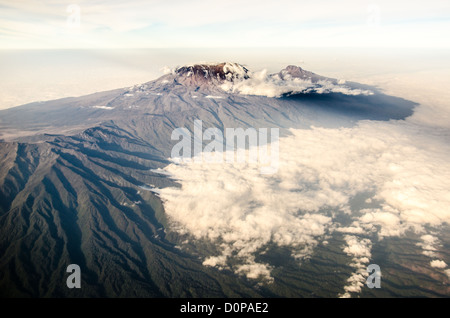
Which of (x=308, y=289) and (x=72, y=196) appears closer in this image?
(x=308, y=289)

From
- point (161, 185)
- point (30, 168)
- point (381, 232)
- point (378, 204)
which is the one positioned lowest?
point (381, 232)

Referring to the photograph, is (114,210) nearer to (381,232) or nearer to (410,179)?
(381,232)

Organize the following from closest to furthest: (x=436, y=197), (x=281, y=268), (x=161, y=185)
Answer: (x=281, y=268) < (x=436, y=197) < (x=161, y=185)

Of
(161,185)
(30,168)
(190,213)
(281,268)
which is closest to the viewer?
(281,268)

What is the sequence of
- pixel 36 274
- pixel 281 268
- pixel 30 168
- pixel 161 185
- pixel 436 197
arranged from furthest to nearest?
pixel 161 185
pixel 30 168
pixel 436 197
pixel 281 268
pixel 36 274

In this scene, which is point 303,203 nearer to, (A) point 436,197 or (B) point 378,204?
(B) point 378,204

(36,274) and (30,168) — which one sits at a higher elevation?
(30,168)

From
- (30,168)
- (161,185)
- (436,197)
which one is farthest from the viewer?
(161,185)

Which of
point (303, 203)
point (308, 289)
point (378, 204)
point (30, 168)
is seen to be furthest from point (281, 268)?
point (30, 168)

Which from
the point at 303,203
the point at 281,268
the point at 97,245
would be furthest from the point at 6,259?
the point at 303,203
